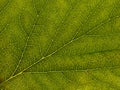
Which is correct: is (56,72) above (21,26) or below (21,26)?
below

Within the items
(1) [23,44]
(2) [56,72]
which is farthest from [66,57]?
(1) [23,44]

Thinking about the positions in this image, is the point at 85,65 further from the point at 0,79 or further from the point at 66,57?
the point at 0,79

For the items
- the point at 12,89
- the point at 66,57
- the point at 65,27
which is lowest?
the point at 12,89

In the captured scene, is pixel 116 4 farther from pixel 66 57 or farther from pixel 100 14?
pixel 66 57

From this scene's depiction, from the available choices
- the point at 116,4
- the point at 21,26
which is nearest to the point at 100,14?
the point at 116,4

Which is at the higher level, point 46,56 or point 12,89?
point 46,56

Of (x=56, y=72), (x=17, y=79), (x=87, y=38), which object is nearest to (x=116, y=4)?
(x=87, y=38)
